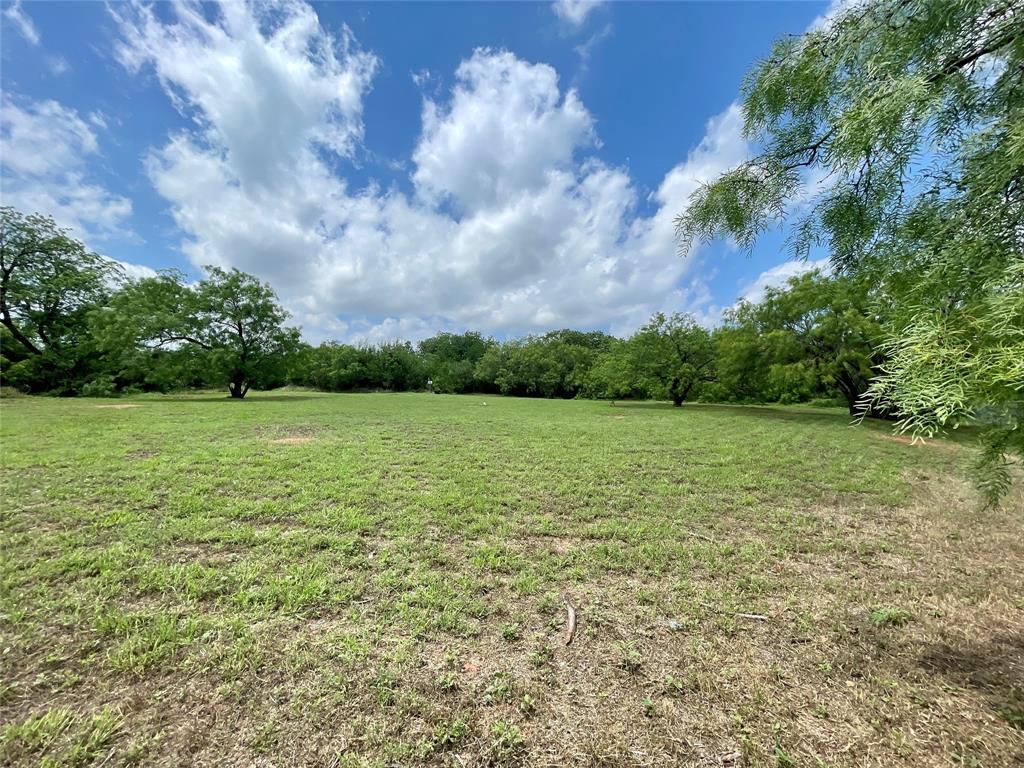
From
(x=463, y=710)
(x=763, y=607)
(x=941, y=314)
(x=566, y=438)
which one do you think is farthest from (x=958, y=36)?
(x=566, y=438)

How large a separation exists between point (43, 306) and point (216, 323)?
822 cm

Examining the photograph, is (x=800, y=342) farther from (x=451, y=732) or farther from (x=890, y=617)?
(x=451, y=732)

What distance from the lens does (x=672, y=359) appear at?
23453mm

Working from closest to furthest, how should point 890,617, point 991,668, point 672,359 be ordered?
point 991,668
point 890,617
point 672,359

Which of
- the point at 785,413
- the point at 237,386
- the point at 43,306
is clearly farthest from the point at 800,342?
the point at 43,306

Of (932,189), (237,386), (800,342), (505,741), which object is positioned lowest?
(505,741)

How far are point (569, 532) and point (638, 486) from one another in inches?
86.0

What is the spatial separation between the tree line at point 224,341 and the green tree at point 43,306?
58 millimetres

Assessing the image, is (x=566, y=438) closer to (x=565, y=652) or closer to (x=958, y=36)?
(x=565, y=652)

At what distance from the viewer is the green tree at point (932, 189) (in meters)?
1.17

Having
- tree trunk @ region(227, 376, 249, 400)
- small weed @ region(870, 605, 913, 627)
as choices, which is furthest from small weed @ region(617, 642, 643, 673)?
tree trunk @ region(227, 376, 249, 400)

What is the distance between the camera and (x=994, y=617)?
2564mm

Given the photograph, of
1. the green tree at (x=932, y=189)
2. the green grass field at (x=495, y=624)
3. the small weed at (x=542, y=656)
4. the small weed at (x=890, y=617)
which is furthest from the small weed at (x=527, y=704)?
the small weed at (x=890, y=617)

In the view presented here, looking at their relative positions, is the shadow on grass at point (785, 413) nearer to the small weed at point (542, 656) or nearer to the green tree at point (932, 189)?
the green tree at point (932, 189)
